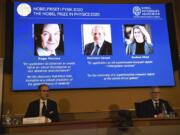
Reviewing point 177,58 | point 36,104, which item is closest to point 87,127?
point 36,104

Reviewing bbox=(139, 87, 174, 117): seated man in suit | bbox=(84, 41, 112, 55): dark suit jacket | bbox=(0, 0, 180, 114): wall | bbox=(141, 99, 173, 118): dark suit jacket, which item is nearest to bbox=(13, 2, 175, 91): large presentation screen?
bbox=(84, 41, 112, 55): dark suit jacket

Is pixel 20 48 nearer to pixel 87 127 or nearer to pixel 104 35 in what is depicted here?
pixel 104 35

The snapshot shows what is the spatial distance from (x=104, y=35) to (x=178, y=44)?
1581mm

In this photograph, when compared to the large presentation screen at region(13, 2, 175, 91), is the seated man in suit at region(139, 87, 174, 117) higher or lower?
lower

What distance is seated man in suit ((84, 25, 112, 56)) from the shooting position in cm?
634

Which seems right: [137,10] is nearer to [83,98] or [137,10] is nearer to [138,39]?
[138,39]

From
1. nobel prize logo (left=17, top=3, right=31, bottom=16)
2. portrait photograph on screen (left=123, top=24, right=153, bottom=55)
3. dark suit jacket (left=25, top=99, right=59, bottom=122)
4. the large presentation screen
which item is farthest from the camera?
portrait photograph on screen (left=123, top=24, right=153, bottom=55)

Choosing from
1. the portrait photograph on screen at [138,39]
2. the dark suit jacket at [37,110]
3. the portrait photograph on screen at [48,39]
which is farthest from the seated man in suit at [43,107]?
the portrait photograph on screen at [138,39]

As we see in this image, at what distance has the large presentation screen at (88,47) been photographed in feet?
20.1

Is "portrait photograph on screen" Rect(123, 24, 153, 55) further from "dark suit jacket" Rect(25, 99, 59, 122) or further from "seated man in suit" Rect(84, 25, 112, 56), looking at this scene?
"dark suit jacket" Rect(25, 99, 59, 122)

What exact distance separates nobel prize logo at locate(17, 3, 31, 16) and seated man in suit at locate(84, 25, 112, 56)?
127cm

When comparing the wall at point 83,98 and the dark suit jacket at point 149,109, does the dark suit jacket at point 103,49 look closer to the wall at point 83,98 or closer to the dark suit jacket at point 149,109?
the wall at point 83,98

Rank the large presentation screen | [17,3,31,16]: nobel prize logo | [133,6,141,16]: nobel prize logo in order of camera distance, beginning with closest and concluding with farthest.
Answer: the large presentation screen, [17,3,31,16]: nobel prize logo, [133,6,141,16]: nobel prize logo

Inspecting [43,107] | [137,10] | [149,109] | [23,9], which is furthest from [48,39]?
[149,109]
